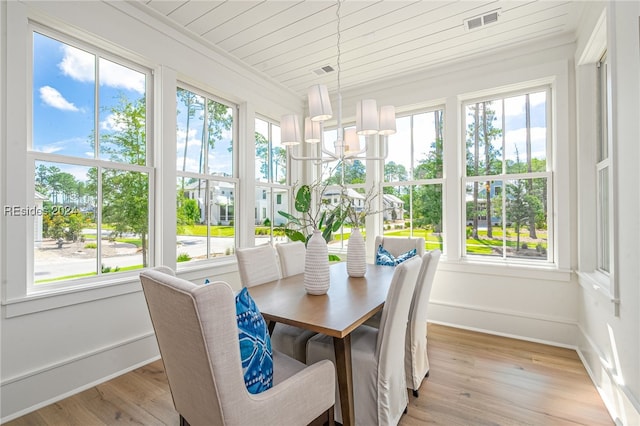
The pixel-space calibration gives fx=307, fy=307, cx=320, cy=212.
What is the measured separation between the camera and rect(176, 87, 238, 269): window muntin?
315 cm

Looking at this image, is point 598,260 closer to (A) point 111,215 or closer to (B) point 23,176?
(A) point 111,215

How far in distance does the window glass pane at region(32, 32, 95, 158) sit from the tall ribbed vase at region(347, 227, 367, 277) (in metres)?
2.22

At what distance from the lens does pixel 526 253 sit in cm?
331

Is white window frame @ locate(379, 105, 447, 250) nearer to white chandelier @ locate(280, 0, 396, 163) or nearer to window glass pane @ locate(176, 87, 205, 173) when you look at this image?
white chandelier @ locate(280, 0, 396, 163)

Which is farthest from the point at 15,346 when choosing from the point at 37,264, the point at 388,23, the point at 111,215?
the point at 388,23

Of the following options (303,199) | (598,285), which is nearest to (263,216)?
(303,199)

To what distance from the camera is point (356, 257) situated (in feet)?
8.39

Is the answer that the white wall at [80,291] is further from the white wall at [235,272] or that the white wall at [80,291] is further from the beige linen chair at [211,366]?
the beige linen chair at [211,366]

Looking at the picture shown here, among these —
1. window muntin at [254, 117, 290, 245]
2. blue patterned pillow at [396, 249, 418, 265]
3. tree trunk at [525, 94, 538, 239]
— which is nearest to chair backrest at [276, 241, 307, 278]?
blue patterned pillow at [396, 249, 418, 265]

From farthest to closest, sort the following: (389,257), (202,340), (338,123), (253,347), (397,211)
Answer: (397,211) → (389,257) → (338,123) → (253,347) → (202,340)

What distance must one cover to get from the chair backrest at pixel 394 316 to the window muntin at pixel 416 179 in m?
2.25

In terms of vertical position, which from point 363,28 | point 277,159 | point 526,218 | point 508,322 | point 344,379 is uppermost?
point 363,28

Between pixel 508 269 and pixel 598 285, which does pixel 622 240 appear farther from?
pixel 508 269

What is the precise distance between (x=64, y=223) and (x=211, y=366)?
199 centimetres
